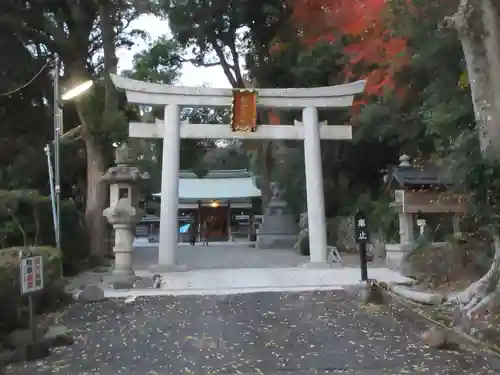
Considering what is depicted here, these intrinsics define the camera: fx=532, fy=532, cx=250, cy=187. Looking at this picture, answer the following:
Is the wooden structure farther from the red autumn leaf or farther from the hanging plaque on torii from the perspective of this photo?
the hanging plaque on torii

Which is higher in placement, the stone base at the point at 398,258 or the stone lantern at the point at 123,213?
the stone lantern at the point at 123,213

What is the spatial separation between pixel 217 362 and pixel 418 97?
12763 mm

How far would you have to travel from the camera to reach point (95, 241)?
58.3 ft

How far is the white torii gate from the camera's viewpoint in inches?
576

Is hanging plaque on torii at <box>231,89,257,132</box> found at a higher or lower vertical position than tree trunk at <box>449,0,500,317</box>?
higher

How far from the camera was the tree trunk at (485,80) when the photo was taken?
707 centimetres

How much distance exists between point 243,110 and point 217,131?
3.23ft

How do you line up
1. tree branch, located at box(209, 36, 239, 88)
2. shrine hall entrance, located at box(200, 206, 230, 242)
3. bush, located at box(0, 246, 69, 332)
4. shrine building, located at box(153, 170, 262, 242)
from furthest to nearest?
shrine hall entrance, located at box(200, 206, 230, 242), shrine building, located at box(153, 170, 262, 242), tree branch, located at box(209, 36, 239, 88), bush, located at box(0, 246, 69, 332)

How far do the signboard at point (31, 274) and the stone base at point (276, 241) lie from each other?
19501 mm

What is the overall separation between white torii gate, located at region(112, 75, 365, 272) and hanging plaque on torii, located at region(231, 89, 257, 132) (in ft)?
0.72

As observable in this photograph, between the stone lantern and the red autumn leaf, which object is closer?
the stone lantern

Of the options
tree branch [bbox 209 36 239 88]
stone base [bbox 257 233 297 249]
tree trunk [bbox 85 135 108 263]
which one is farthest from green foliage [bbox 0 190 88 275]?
tree branch [bbox 209 36 239 88]

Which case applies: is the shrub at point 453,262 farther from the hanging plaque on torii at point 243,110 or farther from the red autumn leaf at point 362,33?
the hanging plaque on torii at point 243,110

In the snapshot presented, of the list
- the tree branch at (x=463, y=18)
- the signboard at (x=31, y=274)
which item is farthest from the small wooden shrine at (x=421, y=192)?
the signboard at (x=31, y=274)
